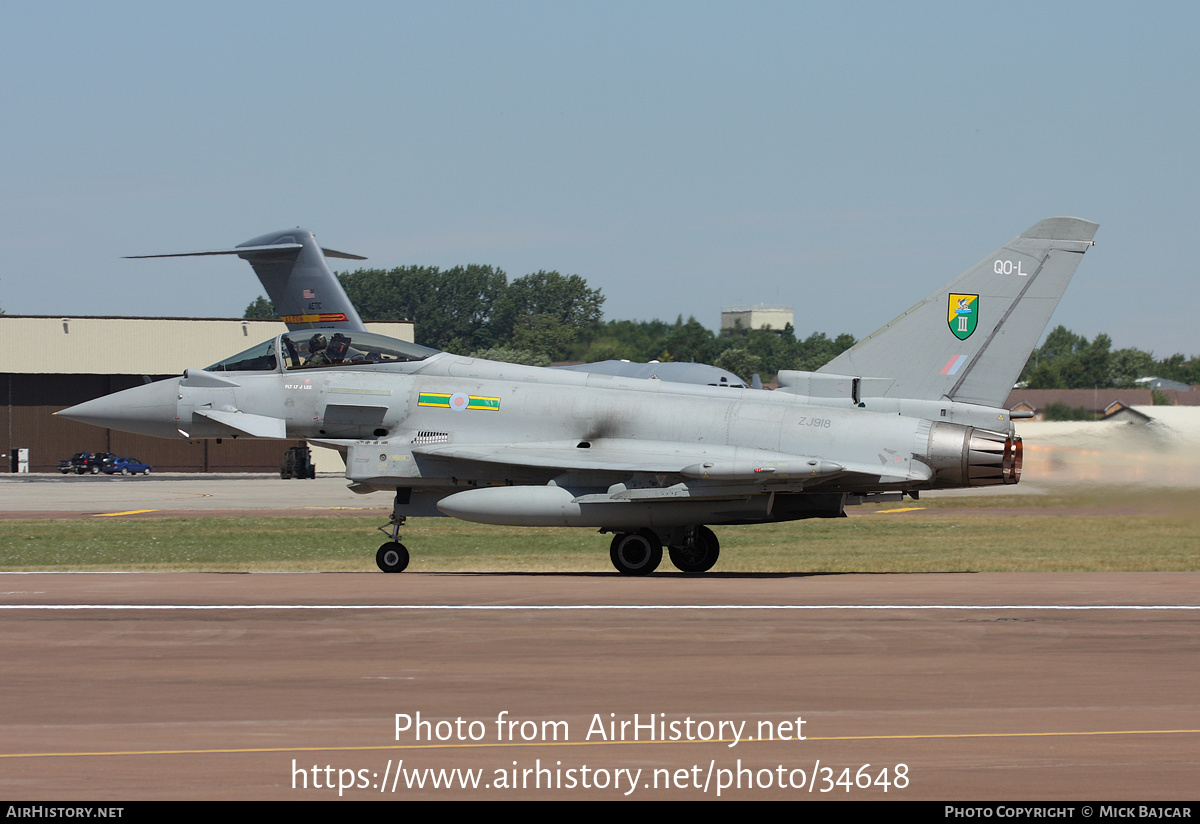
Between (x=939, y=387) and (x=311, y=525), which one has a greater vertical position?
(x=939, y=387)

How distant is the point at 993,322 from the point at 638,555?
6.08 metres

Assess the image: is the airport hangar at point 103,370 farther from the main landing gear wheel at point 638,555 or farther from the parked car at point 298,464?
the main landing gear wheel at point 638,555

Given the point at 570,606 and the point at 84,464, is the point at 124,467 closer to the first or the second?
the point at 84,464

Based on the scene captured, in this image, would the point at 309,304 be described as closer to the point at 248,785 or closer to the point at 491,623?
the point at 491,623

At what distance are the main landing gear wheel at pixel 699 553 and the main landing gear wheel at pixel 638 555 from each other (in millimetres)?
660

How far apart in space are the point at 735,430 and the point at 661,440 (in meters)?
1.08

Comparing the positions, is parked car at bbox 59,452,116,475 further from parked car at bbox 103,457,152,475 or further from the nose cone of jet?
the nose cone of jet

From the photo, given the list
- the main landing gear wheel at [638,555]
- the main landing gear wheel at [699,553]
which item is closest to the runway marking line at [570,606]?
the main landing gear wheel at [638,555]

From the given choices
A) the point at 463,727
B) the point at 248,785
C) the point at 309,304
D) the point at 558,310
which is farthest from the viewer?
the point at 558,310

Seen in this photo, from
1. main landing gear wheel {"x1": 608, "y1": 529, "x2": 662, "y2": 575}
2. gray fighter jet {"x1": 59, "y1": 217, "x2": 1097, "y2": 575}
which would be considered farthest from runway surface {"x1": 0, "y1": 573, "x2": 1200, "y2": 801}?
main landing gear wheel {"x1": 608, "y1": 529, "x2": 662, "y2": 575}

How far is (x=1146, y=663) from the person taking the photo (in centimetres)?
966

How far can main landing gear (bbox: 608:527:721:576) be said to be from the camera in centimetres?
1753

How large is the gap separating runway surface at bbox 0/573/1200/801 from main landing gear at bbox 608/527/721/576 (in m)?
3.41
